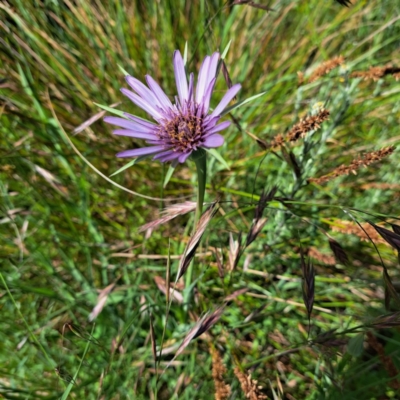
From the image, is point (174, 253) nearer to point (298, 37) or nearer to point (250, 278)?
point (250, 278)

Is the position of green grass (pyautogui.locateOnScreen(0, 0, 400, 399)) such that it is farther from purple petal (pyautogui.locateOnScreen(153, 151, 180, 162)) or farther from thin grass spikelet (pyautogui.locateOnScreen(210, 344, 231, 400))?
purple petal (pyautogui.locateOnScreen(153, 151, 180, 162))

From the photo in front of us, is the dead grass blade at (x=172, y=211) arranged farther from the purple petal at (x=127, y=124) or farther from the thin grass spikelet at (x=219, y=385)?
the thin grass spikelet at (x=219, y=385)

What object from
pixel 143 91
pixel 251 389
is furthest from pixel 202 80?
pixel 251 389

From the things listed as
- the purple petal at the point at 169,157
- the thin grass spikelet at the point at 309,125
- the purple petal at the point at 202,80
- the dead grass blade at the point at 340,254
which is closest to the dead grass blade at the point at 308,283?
the dead grass blade at the point at 340,254

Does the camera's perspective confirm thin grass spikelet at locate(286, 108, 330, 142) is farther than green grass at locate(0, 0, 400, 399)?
No

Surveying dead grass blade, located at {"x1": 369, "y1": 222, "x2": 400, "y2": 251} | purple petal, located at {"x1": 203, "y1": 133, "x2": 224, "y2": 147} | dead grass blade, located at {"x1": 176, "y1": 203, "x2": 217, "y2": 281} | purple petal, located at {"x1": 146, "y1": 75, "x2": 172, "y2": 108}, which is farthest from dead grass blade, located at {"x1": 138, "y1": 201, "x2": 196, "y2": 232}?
dead grass blade, located at {"x1": 369, "y1": 222, "x2": 400, "y2": 251}

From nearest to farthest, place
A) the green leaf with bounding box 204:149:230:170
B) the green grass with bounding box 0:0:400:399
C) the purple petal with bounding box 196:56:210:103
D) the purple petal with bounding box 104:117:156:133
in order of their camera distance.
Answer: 1. the green leaf with bounding box 204:149:230:170
2. the purple petal with bounding box 104:117:156:133
3. the purple petal with bounding box 196:56:210:103
4. the green grass with bounding box 0:0:400:399
